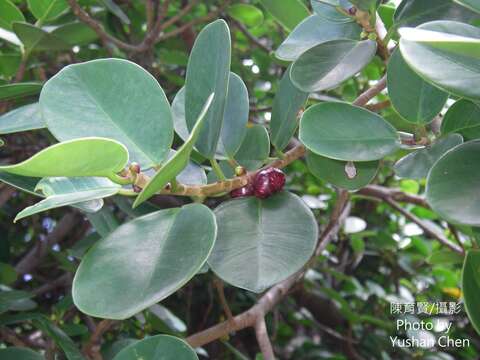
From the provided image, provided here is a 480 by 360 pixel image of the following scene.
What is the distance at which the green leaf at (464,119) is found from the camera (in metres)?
0.60

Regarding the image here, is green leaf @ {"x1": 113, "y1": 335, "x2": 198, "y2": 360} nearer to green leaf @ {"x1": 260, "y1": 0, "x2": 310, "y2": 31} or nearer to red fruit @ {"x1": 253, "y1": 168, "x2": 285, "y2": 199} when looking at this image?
red fruit @ {"x1": 253, "y1": 168, "x2": 285, "y2": 199}

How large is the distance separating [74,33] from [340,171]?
63 cm

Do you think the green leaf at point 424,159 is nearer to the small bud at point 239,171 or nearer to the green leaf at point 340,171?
the green leaf at point 340,171

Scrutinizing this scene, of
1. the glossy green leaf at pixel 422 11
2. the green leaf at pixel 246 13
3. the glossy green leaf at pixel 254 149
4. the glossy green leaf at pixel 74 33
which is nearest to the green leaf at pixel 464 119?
the glossy green leaf at pixel 422 11

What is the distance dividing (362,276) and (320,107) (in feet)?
4.62

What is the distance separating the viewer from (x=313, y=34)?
28.0 inches

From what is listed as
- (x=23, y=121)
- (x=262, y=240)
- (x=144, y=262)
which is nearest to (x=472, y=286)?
(x=262, y=240)

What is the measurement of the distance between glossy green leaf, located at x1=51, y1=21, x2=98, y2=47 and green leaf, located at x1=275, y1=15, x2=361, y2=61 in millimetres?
478

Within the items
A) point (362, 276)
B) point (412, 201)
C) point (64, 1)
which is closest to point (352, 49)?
point (64, 1)

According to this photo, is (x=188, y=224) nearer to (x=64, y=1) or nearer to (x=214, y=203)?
(x=64, y=1)

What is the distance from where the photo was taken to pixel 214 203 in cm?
128

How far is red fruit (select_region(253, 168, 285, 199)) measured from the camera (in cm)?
61

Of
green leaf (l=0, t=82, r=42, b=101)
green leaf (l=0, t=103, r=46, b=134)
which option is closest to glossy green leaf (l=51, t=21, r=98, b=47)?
green leaf (l=0, t=82, r=42, b=101)

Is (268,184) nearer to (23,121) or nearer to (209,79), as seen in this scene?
(209,79)
